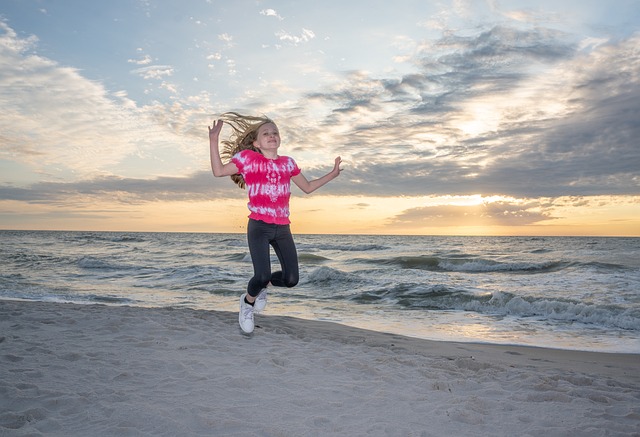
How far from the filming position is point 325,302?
12203 mm

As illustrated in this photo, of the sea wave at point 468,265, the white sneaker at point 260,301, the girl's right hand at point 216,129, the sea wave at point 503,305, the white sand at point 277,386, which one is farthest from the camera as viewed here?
the sea wave at point 468,265

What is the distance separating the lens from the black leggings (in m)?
5.05

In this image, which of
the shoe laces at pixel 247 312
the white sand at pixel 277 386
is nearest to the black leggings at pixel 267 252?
the shoe laces at pixel 247 312


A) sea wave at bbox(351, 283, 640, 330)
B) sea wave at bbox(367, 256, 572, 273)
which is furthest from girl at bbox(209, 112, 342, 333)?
sea wave at bbox(367, 256, 572, 273)

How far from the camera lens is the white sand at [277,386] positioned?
10.2 feet

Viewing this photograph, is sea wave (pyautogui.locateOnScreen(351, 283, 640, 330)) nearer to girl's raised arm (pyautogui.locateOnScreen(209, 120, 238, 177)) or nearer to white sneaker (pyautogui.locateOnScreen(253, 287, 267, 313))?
white sneaker (pyautogui.locateOnScreen(253, 287, 267, 313))

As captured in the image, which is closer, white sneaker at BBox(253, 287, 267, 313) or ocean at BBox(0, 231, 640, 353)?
white sneaker at BBox(253, 287, 267, 313)

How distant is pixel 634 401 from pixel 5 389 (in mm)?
5254

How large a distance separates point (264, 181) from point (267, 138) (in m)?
0.51

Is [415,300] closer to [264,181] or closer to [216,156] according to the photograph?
[264,181]

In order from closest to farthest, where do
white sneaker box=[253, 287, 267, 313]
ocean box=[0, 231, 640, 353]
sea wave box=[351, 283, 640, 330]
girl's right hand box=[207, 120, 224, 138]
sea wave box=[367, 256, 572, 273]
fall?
girl's right hand box=[207, 120, 224, 138], white sneaker box=[253, 287, 267, 313], ocean box=[0, 231, 640, 353], sea wave box=[351, 283, 640, 330], sea wave box=[367, 256, 572, 273]

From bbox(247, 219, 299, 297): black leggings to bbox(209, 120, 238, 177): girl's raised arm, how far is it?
626 mm

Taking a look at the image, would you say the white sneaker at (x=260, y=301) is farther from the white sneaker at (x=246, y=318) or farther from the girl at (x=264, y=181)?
the girl at (x=264, y=181)

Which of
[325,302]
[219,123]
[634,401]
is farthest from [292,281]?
[325,302]
